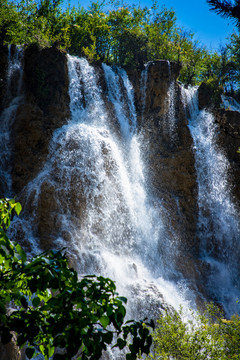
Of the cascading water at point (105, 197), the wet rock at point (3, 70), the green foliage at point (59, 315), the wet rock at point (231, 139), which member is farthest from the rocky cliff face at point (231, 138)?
the green foliage at point (59, 315)

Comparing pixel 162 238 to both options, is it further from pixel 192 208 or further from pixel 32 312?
pixel 32 312

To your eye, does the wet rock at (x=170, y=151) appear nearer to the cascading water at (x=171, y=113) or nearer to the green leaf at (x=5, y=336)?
the cascading water at (x=171, y=113)

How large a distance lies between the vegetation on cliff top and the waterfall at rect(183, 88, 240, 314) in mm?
4343

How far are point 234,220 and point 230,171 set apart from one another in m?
2.48

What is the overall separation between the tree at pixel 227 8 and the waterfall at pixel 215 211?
22.4 ft

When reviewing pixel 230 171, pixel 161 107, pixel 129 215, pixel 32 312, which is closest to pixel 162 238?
pixel 129 215

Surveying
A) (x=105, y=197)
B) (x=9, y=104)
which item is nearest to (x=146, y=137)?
(x=105, y=197)

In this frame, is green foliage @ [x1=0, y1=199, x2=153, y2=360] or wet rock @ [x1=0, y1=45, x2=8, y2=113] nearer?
green foliage @ [x1=0, y1=199, x2=153, y2=360]

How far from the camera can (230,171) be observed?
56.5 ft

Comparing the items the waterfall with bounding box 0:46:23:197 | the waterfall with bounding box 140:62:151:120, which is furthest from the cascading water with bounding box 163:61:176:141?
the waterfall with bounding box 0:46:23:197

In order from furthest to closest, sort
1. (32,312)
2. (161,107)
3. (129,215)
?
1. (161,107)
2. (129,215)
3. (32,312)

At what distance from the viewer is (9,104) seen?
1453 cm

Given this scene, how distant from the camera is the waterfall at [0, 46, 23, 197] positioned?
13445mm

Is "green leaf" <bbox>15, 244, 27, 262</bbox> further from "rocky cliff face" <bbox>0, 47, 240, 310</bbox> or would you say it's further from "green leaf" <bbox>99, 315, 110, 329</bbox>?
"rocky cliff face" <bbox>0, 47, 240, 310</bbox>
